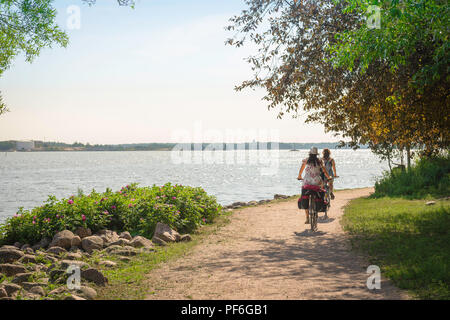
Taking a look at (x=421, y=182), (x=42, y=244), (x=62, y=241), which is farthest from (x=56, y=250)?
(x=421, y=182)

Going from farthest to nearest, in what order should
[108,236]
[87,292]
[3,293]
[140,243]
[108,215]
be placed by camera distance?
[108,215]
[108,236]
[140,243]
[3,293]
[87,292]

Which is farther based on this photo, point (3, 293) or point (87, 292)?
point (3, 293)

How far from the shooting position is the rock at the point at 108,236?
11.3m

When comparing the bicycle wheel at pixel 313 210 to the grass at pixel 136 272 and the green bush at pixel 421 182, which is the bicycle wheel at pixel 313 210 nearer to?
the grass at pixel 136 272

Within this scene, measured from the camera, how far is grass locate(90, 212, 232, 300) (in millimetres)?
6953

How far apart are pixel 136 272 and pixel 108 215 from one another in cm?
492

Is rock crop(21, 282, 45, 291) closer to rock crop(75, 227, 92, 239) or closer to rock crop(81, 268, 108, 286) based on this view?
rock crop(81, 268, 108, 286)

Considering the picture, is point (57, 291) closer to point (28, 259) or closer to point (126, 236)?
point (28, 259)

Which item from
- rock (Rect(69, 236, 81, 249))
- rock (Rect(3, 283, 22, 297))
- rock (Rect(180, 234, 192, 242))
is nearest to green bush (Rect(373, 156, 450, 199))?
rock (Rect(180, 234, 192, 242))

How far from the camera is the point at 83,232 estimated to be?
11.9 metres

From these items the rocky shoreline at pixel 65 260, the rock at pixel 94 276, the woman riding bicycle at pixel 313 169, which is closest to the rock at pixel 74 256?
the rocky shoreline at pixel 65 260

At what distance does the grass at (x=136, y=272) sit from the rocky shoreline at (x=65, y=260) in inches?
7.1

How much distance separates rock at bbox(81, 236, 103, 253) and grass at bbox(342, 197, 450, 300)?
6.58 meters
